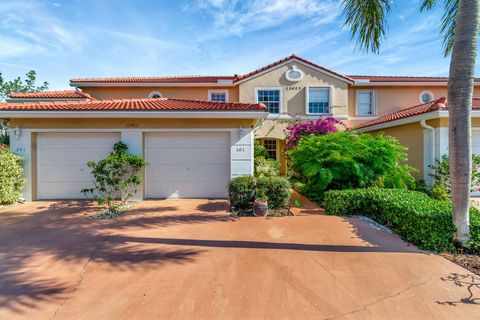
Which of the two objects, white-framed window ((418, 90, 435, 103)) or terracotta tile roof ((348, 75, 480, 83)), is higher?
terracotta tile roof ((348, 75, 480, 83))

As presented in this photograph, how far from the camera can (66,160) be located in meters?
9.35

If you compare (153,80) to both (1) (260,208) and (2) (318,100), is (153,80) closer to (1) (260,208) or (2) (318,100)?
(2) (318,100)

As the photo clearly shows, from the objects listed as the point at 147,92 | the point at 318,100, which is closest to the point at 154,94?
the point at 147,92

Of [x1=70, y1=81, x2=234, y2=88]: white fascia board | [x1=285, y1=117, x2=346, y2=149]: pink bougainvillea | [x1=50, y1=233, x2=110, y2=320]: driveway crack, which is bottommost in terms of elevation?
[x1=50, y1=233, x2=110, y2=320]: driveway crack

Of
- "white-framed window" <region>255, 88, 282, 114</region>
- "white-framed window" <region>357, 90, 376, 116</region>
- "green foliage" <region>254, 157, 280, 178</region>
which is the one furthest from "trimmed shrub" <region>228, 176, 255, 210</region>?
"white-framed window" <region>357, 90, 376, 116</region>

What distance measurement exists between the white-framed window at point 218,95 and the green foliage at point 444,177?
39.5ft

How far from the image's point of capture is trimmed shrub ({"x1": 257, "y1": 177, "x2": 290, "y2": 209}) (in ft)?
25.7

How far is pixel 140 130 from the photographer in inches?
368

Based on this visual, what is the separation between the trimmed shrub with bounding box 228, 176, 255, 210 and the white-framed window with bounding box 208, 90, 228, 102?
9.68 m

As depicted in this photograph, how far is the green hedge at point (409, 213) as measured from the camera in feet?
15.6

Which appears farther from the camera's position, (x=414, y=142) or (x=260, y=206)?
(x=414, y=142)

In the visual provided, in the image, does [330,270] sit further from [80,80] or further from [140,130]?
[80,80]

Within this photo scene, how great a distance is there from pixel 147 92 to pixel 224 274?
15.2 metres

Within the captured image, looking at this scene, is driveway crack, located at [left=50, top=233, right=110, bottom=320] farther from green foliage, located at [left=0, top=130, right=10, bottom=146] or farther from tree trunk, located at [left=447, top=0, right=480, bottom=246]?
green foliage, located at [left=0, top=130, right=10, bottom=146]
